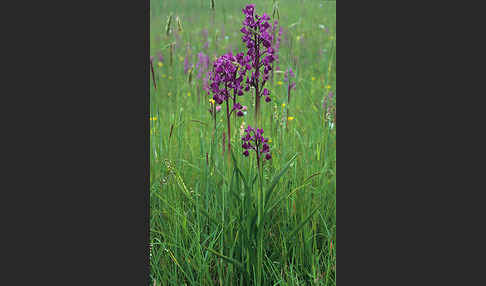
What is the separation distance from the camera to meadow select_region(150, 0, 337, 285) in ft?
6.77

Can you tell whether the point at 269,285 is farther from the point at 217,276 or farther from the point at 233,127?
the point at 233,127

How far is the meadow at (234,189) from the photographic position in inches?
81.2

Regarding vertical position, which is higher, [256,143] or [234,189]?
[256,143]

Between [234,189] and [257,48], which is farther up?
[257,48]

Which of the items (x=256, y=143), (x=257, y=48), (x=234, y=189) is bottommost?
(x=234, y=189)

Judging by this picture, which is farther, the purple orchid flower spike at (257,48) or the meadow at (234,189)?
the meadow at (234,189)

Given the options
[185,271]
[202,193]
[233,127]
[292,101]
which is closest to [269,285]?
[185,271]

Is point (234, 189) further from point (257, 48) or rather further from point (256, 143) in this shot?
point (257, 48)

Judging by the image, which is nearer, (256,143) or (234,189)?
(256,143)

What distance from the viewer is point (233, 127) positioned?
7.14 ft

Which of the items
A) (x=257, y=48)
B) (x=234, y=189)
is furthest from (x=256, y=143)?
(x=257, y=48)

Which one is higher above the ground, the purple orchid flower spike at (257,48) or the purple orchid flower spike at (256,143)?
the purple orchid flower spike at (257,48)

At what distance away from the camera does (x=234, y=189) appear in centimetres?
209

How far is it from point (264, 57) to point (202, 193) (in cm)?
87
